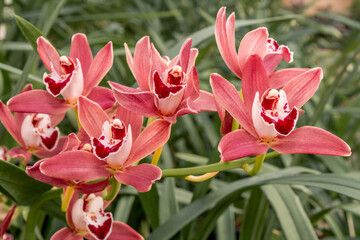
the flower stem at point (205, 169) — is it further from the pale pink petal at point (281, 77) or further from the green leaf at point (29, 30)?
the green leaf at point (29, 30)

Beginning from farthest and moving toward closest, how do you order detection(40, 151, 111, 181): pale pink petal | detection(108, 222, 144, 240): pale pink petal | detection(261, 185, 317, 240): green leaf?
detection(261, 185, 317, 240): green leaf → detection(108, 222, 144, 240): pale pink petal → detection(40, 151, 111, 181): pale pink petal

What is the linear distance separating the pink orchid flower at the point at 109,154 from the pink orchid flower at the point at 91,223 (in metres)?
0.07

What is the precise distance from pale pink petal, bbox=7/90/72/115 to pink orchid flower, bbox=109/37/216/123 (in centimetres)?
8

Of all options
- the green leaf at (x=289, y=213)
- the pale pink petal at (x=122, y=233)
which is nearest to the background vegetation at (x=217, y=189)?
the green leaf at (x=289, y=213)

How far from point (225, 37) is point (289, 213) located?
0.32m

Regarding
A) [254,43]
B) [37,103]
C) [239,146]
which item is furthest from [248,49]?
[37,103]

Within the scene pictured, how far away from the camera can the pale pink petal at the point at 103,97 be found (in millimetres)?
476

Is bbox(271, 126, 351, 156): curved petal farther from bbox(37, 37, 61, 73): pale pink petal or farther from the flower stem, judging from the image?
bbox(37, 37, 61, 73): pale pink petal

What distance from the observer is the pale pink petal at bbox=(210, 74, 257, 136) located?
16.9 inches

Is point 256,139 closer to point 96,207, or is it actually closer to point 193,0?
point 96,207

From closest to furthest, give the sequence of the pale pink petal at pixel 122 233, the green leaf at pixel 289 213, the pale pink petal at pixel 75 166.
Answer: the pale pink petal at pixel 75 166
the pale pink petal at pixel 122 233
the green leaf at pixel 289 213

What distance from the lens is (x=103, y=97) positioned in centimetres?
48

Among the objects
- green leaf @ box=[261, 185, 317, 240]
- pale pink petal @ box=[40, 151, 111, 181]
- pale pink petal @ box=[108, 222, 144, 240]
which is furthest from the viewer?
green leaf @ box=[261, 185, 317, 240]

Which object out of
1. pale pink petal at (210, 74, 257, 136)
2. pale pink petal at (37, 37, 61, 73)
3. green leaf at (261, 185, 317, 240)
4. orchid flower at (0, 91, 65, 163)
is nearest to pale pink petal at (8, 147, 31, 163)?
orchid flower at (0, 91, 65, 163)
